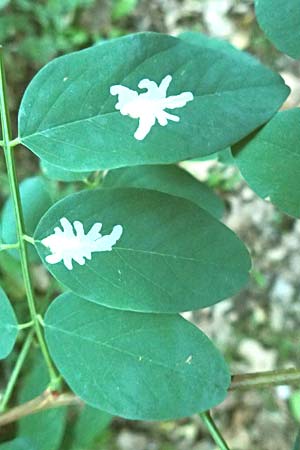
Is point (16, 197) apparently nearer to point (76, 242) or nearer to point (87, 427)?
point (76, 242)

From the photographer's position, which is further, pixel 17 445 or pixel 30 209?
pixel 30 209

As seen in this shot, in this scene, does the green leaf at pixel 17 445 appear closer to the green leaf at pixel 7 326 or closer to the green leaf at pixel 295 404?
the green leaf at pixel 7 326

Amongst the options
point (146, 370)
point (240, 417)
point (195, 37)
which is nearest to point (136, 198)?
point (146, 370)

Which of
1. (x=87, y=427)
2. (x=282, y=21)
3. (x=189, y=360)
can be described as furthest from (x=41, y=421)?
(x=282, y=21)

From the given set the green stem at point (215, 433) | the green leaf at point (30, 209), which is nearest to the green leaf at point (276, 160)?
the green stem at point (215, 433)

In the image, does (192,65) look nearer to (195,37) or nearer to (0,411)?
(195,37)

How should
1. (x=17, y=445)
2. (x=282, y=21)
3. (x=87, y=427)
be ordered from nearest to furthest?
(x=282, y=21)
(x=17, y=445)
(x=87, y=427)
